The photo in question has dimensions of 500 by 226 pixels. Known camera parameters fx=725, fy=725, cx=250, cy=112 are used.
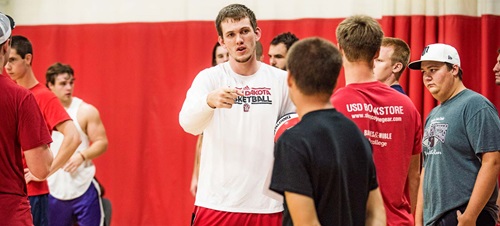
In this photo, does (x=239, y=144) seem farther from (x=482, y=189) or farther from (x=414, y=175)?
(x=482, y=189)

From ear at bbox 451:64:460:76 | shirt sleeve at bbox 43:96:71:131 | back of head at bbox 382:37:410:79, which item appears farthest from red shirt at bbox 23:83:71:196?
ear at bbox 451:64:460:76

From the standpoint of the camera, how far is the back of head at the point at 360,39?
3545mm

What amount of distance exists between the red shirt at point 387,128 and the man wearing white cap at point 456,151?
87 cm

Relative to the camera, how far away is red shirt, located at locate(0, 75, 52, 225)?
3760 millimetres

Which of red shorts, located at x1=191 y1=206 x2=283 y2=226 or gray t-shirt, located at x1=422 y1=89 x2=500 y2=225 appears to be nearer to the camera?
red shorts, located at x1=191 y1=206 x2=283 y2=226

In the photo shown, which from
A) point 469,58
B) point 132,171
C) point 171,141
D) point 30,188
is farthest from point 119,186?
point 469,58

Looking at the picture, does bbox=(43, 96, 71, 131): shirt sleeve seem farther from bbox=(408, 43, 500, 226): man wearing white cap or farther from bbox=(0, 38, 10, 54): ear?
bbox=(408, 43, 500, 226): man wearing white cap

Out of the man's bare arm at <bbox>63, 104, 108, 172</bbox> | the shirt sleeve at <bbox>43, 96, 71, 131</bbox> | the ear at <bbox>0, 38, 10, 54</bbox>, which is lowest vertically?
the man's bare arm at <bbox>63, 104, 108, 172</bbox>

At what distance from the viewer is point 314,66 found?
2764 mm

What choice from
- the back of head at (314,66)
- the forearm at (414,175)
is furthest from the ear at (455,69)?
the back of head at (314,66)

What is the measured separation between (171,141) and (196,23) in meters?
1.46

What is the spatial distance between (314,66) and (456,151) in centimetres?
210

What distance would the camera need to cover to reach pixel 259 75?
4.29 m

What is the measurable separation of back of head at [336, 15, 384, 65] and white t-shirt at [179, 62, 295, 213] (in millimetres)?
758
